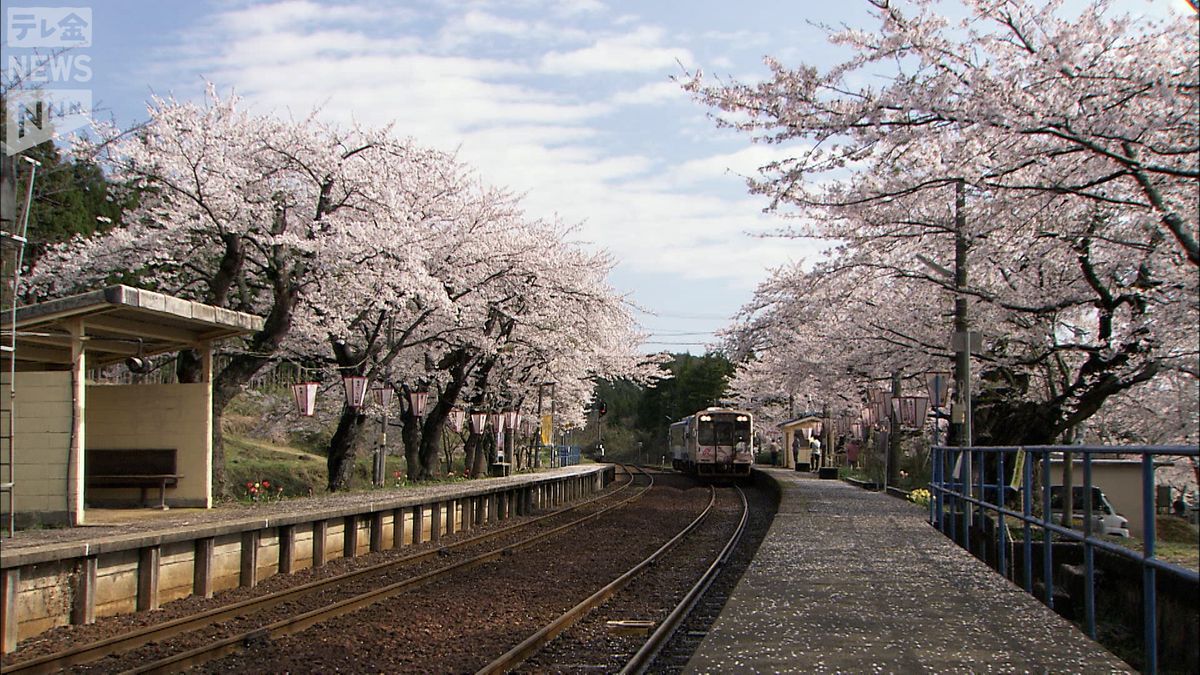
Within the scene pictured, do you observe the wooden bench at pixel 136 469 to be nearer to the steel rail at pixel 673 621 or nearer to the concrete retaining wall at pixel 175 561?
the concrete retaining wall at pixel 175 561

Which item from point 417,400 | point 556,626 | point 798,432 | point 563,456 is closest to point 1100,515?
point 556,626

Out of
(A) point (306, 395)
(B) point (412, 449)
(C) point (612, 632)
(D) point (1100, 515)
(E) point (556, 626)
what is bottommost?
(C) point (612, 632)

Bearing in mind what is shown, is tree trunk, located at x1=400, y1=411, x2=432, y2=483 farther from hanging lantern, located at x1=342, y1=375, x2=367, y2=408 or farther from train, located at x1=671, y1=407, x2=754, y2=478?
train, located at x1=671, y1=407, x2=754, y2=478

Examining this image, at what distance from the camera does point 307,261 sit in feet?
56.2

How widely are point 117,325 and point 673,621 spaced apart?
7264 millimetres

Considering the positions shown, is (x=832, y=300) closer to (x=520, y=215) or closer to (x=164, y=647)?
(x=520, y=215)

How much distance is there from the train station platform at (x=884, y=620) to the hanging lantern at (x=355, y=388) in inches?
383

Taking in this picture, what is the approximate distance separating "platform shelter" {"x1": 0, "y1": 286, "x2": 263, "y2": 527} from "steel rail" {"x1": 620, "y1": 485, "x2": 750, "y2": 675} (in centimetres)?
593

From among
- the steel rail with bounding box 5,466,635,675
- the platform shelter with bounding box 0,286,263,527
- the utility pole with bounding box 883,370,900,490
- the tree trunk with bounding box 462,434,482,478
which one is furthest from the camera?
the tree trunk with bounding box 462,434,482,478

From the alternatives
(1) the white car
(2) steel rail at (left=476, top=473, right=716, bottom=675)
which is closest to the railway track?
(2) steel rail at (left=476, top=473, right=716, bottom=675)

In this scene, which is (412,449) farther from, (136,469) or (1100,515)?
(1100,515)

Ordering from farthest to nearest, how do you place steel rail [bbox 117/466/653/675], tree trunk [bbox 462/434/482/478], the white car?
1. tree trunk [bbox 462/434/482/478]
2. steel rail [bbox 117/466/653/675]
3. the white car

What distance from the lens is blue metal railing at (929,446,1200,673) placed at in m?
5.16

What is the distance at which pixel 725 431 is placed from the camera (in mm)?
36406
